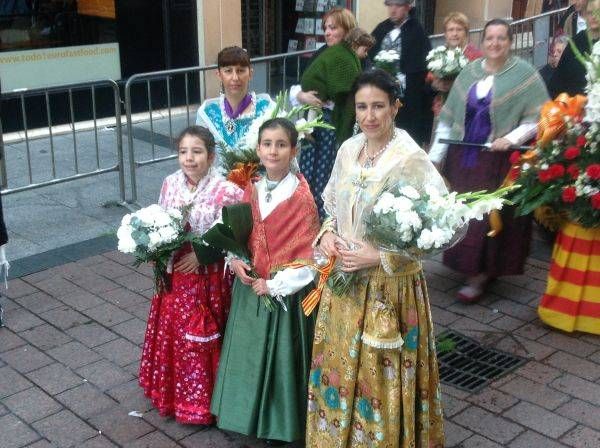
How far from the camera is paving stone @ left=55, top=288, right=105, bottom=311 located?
5820mm

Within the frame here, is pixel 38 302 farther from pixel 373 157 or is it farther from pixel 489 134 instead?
pixel 489 134

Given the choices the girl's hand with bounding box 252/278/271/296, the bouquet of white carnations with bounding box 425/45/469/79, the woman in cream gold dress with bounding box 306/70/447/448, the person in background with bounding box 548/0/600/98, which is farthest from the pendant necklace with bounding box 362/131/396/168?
the bouquet of white carnations with bounding box 425/45/469/79

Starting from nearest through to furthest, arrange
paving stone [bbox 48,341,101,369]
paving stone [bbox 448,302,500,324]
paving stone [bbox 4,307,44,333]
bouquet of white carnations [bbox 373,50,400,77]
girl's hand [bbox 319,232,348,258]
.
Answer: girl's hand [bbox 319,232,348,258]
paving stone [bbox 48,341,101,369]
paving stone [bbox 4,307,44,333]
paving stone [bbox 448,302,500,324]
bouquet of white carnations [bbox 373,50,400,77]

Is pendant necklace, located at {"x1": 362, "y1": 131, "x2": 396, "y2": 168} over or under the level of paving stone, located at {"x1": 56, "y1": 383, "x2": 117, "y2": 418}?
over

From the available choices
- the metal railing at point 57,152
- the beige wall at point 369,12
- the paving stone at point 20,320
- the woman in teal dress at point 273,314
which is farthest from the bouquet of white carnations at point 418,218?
the beige wall at point 369,12

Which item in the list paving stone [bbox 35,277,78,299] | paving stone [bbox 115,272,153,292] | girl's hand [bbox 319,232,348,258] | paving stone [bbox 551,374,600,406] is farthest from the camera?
paving stone [bbox 115,272,153,292]

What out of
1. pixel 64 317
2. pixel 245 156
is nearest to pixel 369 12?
pixel 64 317

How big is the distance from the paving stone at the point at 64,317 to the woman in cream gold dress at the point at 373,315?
235cm

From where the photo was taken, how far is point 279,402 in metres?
4.11

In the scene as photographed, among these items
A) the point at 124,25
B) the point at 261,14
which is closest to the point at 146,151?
the point at 124,25

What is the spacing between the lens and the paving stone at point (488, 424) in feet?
14.3

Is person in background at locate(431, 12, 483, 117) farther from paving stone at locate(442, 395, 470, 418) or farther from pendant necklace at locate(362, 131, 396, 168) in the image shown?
pendant necklace at locate(362, 131, 396, 168)

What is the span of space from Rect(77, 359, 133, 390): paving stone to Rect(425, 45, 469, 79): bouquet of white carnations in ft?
13.0

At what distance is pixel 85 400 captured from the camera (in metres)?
4.69
